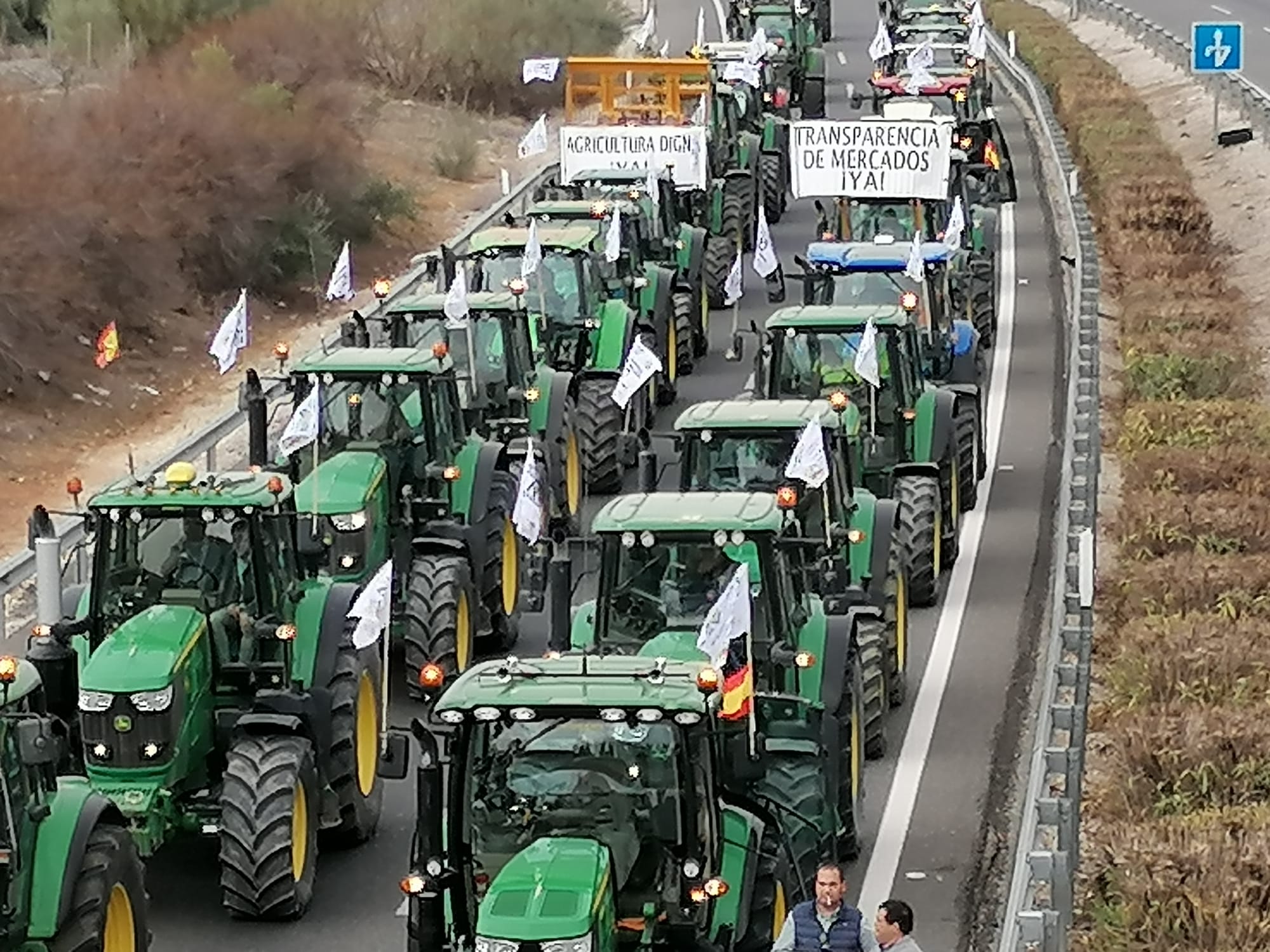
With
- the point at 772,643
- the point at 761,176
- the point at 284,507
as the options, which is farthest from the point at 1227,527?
the point at 761,176

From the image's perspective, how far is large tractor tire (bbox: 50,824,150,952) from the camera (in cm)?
1325

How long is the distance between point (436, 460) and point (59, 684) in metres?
5.15

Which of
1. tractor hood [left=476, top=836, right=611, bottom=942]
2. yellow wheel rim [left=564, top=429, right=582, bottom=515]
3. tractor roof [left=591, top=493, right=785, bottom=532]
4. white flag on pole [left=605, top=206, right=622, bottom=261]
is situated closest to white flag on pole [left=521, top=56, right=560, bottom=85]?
white flag on pole [left=605, top=206, right=622, bottom=261]

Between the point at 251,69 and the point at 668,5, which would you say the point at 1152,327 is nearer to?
the point at 251,69

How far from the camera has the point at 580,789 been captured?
12.7 metres

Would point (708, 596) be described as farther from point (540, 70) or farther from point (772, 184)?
point (540, 70)

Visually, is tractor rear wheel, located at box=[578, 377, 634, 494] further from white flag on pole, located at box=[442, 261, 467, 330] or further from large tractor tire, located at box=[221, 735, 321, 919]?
large tractor tire, located at box=[221, 735, 321, 919]

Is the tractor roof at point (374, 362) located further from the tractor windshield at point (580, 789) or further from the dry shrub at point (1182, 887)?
the dry shrub at point (1182, 887)

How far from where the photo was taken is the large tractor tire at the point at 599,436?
25.4m

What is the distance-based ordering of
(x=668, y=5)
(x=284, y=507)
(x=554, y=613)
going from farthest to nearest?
(x=668, y=5) → (x=284, y=507) → (x=554, y=613)

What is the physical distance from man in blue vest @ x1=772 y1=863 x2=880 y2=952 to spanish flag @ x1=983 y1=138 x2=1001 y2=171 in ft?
84.5

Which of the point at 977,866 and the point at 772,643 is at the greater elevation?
the point at 772,643

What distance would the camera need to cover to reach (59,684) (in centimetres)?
1598

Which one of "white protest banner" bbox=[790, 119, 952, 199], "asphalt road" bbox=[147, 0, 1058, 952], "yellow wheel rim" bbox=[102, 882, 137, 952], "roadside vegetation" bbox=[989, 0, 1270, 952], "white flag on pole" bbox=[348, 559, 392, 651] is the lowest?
"asphalt road" bbox=[147, 0, 1058, 952]
